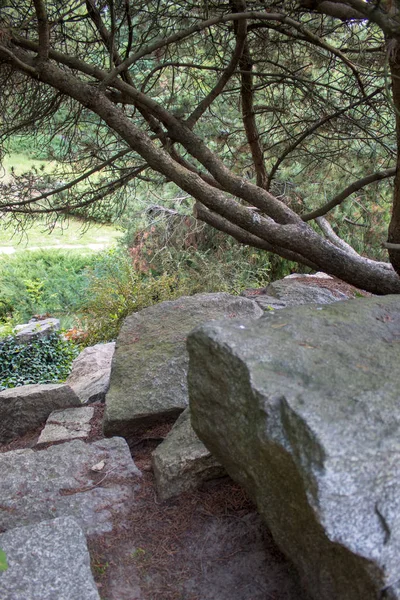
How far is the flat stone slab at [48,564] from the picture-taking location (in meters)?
1.54

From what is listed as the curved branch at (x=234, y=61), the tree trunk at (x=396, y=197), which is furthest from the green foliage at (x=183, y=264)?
the tree trunk at (x=396, y=197)

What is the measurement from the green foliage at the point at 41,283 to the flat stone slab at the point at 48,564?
7.80 meters

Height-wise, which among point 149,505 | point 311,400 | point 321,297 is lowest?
point 149,505

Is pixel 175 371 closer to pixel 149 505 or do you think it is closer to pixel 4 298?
pixel 149 505

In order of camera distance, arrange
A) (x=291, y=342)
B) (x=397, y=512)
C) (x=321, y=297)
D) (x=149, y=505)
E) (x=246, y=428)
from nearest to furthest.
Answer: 1. (x=397, y=512)
2. (x=246, y=428)
3. (x=291, y=342)
4. (x=149, y=505)
5. (x=321, y=297)

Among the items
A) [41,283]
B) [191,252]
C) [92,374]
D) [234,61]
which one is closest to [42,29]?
[234,61]

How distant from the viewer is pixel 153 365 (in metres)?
3.15

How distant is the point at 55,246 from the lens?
14.8 m

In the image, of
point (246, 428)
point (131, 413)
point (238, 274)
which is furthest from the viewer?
point (238, 274)

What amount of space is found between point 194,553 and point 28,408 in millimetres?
2192

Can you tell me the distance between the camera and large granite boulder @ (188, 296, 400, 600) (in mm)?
1264

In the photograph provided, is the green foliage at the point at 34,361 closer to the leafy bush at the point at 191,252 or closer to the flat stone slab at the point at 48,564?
the leafy bush at the point at 191,252

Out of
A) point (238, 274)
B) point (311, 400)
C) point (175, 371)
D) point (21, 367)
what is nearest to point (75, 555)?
point (311, 400)

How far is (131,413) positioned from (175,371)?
14.0 inches
